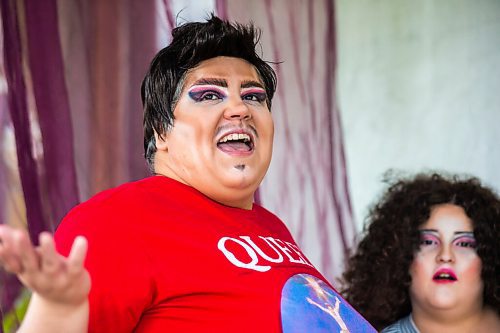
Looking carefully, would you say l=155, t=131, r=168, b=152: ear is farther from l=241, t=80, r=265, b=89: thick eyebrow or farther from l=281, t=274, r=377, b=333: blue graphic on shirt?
l=281, t=274, r=377, b=333: blue graphic on shirt

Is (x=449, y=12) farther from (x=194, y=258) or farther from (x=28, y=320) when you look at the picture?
(x=28, y=320)

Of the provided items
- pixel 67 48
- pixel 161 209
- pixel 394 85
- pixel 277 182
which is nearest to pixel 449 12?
pixel 394 85

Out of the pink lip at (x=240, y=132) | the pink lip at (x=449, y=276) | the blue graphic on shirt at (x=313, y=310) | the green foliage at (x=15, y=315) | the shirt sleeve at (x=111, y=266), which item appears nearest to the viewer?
the shirt sleeve at (x=111, y=266)

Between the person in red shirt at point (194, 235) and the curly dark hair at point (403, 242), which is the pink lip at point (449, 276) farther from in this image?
the person in red shirt at point (194, 235)

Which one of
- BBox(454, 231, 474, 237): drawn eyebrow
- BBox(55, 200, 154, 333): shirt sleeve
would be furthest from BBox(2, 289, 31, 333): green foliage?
BBox(454, 231, 474, 237): drawn eyebrow

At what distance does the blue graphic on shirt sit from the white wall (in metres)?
1.28

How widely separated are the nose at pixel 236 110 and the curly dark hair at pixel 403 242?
3.06 ft

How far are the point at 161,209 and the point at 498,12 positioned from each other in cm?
211

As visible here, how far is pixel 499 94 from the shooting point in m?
2.96

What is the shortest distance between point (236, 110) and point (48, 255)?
58 cm

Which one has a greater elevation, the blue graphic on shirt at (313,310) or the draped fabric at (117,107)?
the draped fabric at (117,107)

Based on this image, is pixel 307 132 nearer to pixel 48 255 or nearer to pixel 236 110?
pixel 236 110

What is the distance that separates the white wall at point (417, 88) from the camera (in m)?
2.76

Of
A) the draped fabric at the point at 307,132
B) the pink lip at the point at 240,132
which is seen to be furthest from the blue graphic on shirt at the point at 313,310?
the draped fabric at the point at 307,132
